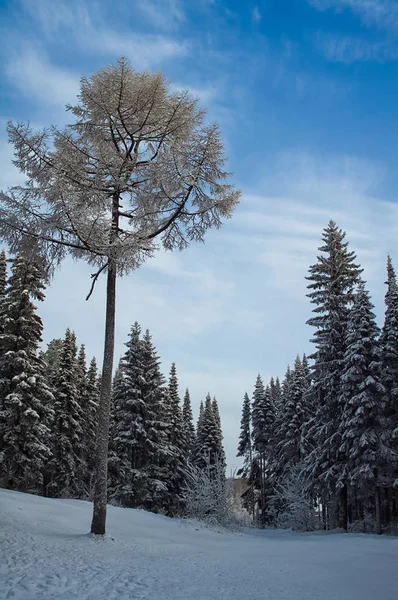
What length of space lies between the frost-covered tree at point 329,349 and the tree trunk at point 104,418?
16230 mm

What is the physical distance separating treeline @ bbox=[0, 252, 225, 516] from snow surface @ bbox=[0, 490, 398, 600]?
28.0ft

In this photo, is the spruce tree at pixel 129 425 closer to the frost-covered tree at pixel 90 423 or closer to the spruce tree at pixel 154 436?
the spruce tree at pixel 154 436

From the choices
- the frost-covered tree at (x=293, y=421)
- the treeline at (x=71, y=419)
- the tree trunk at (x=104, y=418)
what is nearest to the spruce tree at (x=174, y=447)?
the treeline at (x=71, y=419)

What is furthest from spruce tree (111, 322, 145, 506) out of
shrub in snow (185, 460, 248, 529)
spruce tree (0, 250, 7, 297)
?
spruce tree (0, 250, 7, 297)

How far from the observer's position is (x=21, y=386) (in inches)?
874

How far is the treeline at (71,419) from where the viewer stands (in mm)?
22203

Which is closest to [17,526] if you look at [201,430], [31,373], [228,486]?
[31,373]

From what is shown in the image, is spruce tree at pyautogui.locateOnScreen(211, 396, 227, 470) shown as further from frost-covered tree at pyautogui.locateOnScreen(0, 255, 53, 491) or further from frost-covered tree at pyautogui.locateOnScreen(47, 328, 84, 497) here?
frost-covered tree at pyautogui.locateOnScreen(0, 255, 53, 491)

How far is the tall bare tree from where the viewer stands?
37.0 ft

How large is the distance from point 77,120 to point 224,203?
203 inches

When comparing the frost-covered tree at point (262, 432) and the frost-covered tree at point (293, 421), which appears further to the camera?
the frost-covered tree at point (262, 432)

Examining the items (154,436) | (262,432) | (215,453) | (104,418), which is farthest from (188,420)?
(104,418)

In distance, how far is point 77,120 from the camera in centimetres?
1328

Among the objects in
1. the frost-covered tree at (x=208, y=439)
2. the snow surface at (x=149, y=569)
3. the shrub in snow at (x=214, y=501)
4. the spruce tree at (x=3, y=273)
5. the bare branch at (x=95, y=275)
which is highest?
the spruce tree at (x=3, y=273)
